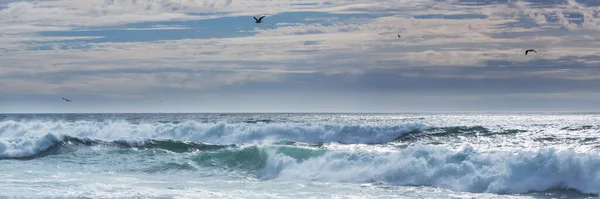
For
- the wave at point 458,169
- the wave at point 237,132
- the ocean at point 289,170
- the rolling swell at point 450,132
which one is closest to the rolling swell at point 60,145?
the ocean at point 289,170

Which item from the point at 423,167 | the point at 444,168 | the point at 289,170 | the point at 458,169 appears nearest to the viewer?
the point at 458,169

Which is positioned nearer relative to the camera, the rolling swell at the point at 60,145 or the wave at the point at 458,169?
the wave at the point at 458,169

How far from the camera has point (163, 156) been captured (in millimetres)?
29672

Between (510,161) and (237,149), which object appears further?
(237,149)

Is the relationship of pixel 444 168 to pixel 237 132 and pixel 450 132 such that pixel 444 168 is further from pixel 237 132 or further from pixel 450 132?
pixel 237 132

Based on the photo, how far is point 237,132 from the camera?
1810 inches

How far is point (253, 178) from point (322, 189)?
4309mm

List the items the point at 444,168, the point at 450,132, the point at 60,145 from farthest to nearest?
1. the point at 450,132
2. the point at 60,145
3. the point at 444,168

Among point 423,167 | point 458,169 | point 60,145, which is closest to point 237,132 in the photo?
point 60,145

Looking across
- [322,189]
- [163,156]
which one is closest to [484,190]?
[322,189]

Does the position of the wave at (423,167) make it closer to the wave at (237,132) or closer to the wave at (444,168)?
the wave at (444,168)

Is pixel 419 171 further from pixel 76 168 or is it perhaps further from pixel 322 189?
pixel 76 168

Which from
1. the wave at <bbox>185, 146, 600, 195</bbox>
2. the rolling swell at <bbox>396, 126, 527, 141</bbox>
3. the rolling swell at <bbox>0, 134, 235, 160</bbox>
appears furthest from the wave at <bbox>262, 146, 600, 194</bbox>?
the rolling swell at <bbox>396, 126, 527, 141</bbox>

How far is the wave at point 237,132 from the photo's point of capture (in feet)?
143
